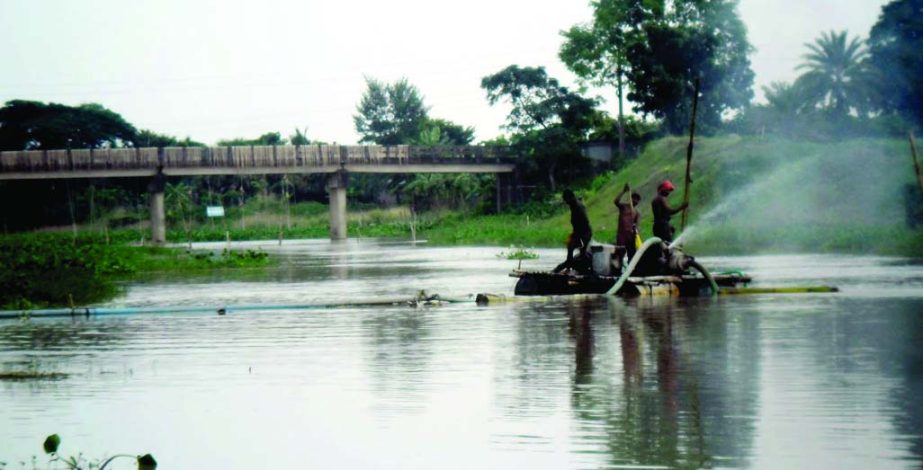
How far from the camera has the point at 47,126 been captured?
88750 millimetres

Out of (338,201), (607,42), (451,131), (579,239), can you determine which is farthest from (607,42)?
(579,239)

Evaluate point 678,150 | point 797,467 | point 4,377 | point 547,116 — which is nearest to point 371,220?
point 547,116

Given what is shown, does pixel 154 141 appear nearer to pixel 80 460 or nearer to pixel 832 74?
pixel 832 74

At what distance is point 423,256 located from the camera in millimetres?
49969

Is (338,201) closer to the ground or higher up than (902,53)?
closer to the ground

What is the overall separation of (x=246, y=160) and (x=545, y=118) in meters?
18.1

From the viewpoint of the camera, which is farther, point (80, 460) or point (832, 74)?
point (832, 74)

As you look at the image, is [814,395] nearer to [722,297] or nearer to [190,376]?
[190,376]

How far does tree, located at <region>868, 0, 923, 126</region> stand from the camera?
159 ft

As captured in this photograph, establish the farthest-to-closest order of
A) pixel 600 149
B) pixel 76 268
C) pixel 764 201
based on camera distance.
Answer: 1. pixel 600 149
2. pixel 764 201
3. pixel 76 268

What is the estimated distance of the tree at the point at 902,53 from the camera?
48.3 metres

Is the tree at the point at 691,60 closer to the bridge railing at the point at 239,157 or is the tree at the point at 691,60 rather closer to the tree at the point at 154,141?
the bridge railing at the point at 239,157

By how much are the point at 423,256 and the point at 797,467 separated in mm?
40921

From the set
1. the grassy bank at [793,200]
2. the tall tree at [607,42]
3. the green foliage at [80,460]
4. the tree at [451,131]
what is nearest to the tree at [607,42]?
the tall tree at [607,42]
